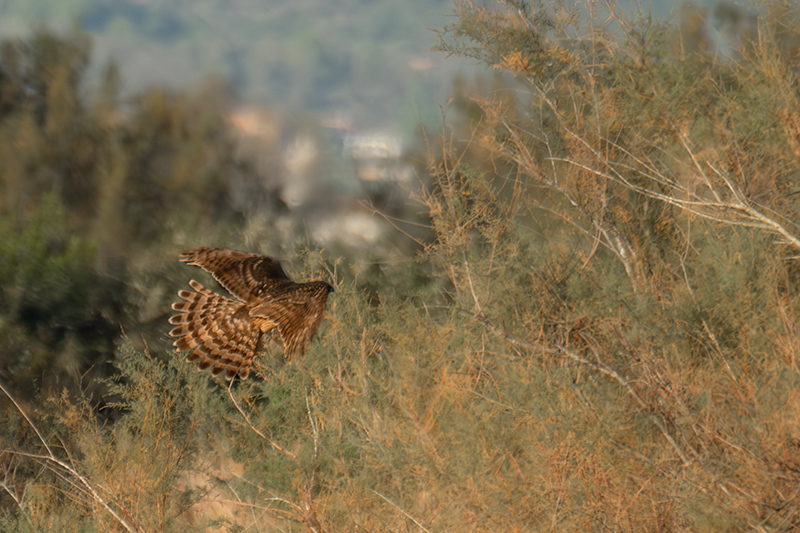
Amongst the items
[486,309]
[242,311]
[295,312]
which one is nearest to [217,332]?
[242,311]

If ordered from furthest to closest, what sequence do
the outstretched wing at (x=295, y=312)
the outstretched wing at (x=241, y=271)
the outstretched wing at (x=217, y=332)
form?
1. the outstretched wing at (x=217, y=332)
2. the outstretched wing at (x=241, y=271)
3. the outstretched wing at (x=295, y=312)

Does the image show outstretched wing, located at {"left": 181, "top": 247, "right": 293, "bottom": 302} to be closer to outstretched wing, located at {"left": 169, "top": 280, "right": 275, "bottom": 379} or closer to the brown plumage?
the brown plumage

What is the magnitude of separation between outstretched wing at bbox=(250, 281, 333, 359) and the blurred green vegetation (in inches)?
19.7

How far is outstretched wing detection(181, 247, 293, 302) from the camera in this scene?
3.53 m

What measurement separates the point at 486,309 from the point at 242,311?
1830 millimetres

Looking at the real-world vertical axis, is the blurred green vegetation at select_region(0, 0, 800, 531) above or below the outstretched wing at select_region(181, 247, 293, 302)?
below

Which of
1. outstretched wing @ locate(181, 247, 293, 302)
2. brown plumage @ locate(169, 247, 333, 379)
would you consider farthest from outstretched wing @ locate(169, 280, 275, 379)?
outstretched wing @ locate(181, 247, 293, 302)

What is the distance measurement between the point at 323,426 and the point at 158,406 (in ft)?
7.04

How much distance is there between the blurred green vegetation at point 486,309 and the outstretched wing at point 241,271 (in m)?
0.59

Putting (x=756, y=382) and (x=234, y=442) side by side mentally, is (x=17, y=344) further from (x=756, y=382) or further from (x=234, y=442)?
(x=756, y=382)

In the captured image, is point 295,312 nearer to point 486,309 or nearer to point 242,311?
point 242,311

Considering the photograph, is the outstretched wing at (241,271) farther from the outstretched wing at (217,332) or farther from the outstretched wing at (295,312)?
the outstretched wing at (217,332)

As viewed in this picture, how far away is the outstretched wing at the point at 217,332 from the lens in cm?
380

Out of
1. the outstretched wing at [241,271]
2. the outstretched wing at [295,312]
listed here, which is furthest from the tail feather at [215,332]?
the outstretched wing at [295,312]
